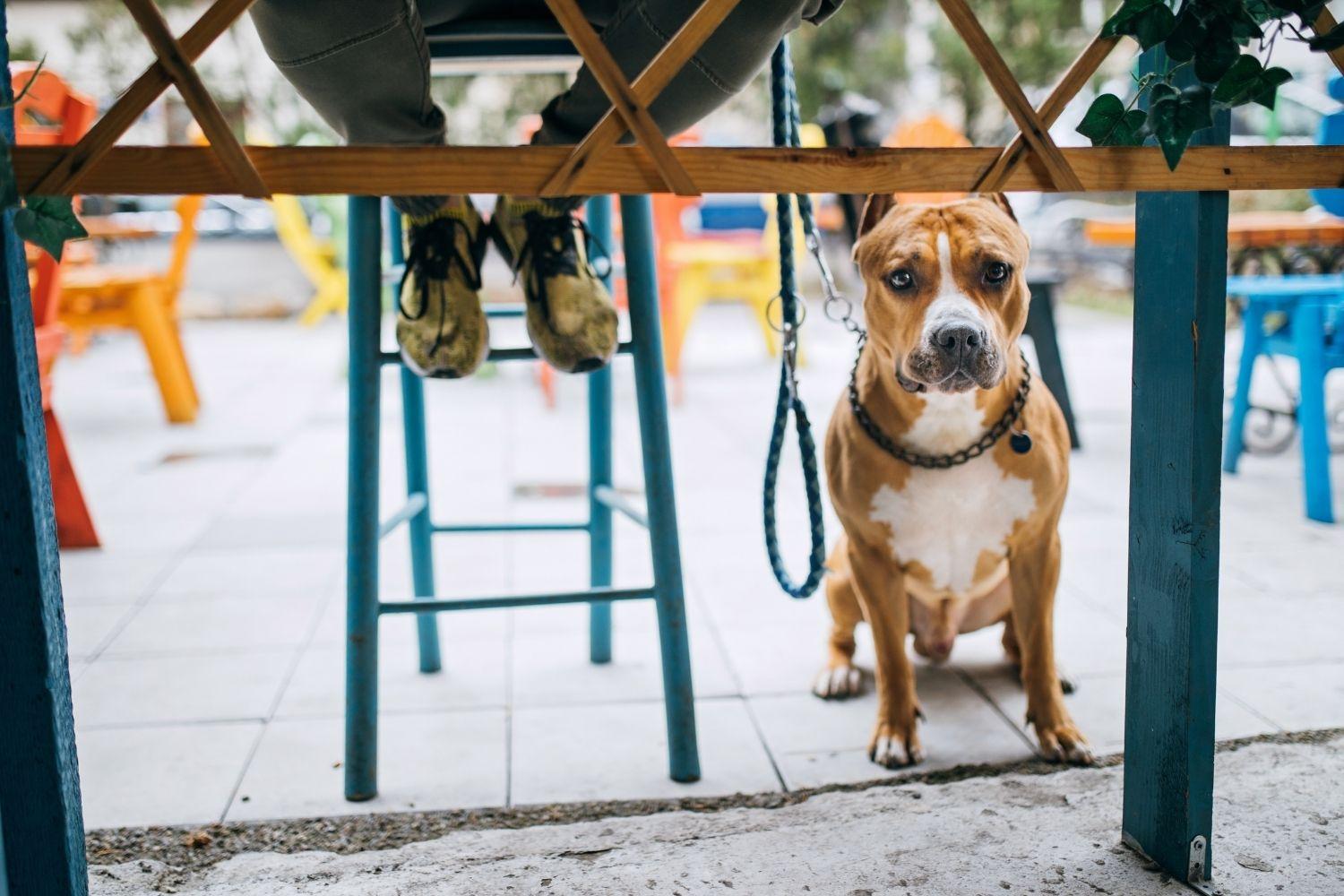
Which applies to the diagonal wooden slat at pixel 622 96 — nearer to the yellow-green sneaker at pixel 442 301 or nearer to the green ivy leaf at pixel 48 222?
the green ivy leaf at pixel 48 222

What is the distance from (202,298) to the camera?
34.4 feet

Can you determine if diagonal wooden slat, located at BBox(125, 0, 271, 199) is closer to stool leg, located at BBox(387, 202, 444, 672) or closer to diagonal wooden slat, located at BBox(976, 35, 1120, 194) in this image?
diagonal wooden slat, located at BBox(976, 35, 1120, 194)

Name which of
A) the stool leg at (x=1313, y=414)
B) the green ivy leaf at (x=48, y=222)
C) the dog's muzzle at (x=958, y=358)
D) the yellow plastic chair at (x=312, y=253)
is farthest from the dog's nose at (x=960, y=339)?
the yellow plastic chair at (x=312, y=253)

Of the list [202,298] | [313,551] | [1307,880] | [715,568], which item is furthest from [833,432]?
[202,298]

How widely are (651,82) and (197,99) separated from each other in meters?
0.41

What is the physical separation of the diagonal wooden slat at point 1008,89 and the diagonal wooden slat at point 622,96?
0.30 metres

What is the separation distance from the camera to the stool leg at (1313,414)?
323cm

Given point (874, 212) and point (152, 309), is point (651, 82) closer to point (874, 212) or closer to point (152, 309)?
point (874, 212)

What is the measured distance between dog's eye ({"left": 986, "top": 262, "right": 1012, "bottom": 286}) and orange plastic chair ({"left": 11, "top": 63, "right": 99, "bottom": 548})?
244 centimetres

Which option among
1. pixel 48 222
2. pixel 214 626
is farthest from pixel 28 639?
pixel 214 626

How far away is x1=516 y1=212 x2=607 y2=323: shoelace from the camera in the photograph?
69.0 inches

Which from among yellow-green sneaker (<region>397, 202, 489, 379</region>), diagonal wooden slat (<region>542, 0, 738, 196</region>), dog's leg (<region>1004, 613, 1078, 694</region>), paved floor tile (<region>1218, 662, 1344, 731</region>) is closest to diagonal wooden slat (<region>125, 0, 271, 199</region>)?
diagonal wooden slat (<region>542, 0, 738, 196</region>)

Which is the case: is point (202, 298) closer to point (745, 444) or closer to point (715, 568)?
point (745, 444)

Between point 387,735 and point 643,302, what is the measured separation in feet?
2.93
